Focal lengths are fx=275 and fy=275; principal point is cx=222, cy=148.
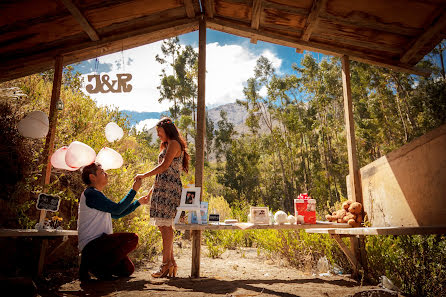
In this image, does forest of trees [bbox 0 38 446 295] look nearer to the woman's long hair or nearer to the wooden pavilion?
the wooden pavilion

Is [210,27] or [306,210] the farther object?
[210,27]

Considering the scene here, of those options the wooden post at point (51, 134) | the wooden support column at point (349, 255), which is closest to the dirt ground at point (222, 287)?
the wooden support column at point (349, 255)

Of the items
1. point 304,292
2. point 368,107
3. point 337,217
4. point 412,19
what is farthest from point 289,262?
point 368,107

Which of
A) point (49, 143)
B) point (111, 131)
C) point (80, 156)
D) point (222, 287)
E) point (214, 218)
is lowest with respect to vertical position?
point (222, 287)

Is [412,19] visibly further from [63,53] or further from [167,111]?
[167,111]

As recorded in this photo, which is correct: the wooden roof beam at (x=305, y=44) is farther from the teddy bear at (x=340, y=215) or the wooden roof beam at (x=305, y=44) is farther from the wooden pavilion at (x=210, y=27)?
Answer: the teddy bear at (x=340, y=215)

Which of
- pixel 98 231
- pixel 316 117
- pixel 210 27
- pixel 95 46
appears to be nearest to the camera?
pixel 98 231

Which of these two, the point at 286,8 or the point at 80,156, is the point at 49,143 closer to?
the point at 80,156

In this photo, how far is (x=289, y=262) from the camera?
4.22 meters

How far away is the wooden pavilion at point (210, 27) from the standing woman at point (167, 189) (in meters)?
0.35

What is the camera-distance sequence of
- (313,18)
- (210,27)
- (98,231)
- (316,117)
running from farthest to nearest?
(316,117), (210,27), (313,18), (98,231)

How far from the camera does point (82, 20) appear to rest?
3.14 metres

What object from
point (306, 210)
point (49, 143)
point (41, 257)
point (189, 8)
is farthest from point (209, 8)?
point (41, 257)

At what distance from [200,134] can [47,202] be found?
183 centimetres
